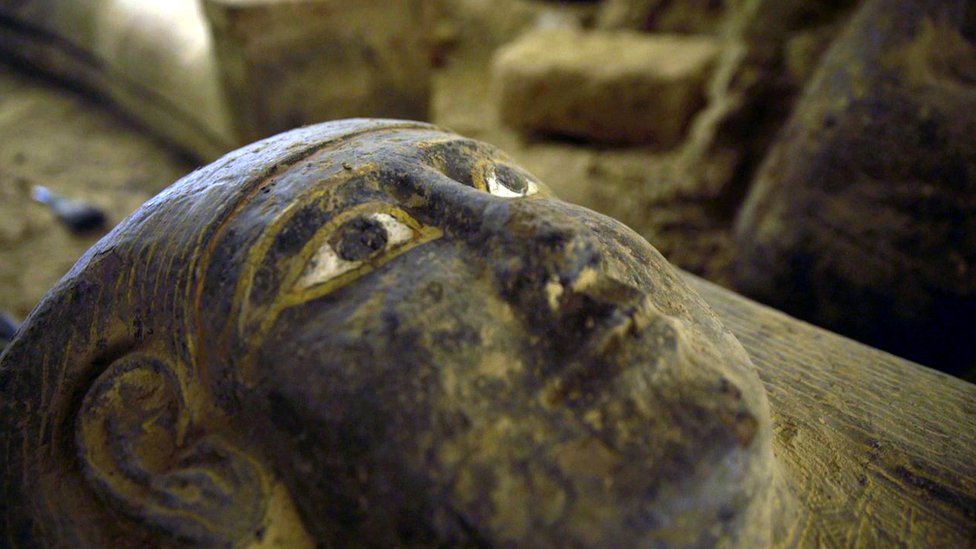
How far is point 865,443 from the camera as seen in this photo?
4.63ft

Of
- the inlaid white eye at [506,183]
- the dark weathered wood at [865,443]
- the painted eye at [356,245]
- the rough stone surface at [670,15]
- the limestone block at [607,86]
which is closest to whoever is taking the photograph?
the painted eye at [356,245]

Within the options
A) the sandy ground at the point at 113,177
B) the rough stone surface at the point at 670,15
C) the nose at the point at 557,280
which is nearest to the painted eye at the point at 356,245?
the nose at the point at 557,280

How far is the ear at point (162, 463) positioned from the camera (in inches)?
40.8

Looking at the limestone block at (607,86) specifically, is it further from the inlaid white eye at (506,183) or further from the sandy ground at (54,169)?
the inlaid white eye at (506,183)

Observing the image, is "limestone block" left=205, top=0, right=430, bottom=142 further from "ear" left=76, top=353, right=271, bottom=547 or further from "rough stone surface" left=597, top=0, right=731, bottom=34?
"ear" left=76, top=353, right=271, bottom=547

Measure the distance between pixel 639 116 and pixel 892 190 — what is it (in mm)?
1986

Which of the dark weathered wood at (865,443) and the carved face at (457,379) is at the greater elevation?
the carved face at (457,379)

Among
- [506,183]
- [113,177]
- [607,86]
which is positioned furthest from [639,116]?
[113,177]

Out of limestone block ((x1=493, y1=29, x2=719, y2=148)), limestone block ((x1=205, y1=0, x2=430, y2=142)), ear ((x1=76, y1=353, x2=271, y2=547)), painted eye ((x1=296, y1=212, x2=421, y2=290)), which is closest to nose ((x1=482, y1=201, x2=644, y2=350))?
painted eye ((x1=296, y1=212, x2=421, y2=290))

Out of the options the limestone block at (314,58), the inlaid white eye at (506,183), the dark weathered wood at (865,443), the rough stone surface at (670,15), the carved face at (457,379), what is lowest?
the dark weathered wood at (865,443)

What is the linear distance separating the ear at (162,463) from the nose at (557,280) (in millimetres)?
500

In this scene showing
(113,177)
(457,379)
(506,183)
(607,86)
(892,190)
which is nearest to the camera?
(457,379)

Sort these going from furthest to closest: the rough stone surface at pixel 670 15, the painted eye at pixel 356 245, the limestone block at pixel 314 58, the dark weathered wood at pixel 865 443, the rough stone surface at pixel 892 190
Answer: the rough stone surface at pixel 670 15
the limestone block at pixel 314 58
the rough stone surface at pixel 892 190
the dark weathered wood at pixel 865 443
the painted eye at pixel 356 245

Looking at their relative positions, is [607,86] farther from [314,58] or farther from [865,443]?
[865,443]
